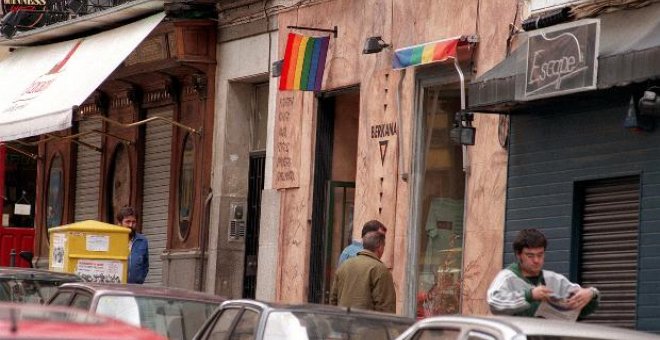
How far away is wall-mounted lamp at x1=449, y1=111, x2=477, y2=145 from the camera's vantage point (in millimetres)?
18375

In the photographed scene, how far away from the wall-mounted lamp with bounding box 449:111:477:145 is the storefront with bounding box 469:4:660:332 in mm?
611

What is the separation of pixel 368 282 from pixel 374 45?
5004mm

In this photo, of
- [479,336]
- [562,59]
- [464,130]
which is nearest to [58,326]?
[479,336]

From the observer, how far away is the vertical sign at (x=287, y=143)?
75.2ft

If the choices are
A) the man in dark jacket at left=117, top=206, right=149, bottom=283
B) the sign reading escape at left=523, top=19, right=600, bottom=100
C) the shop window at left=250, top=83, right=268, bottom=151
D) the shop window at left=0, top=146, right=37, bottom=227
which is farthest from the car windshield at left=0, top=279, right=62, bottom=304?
the shop window at left=0, top=146, right=37, bottom=227

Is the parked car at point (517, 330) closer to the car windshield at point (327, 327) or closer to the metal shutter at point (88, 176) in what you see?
the car windshield at point (327, 327)

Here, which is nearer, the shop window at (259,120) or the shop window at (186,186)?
the shop window at (259,120)

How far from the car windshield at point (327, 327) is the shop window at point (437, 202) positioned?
7.01 m

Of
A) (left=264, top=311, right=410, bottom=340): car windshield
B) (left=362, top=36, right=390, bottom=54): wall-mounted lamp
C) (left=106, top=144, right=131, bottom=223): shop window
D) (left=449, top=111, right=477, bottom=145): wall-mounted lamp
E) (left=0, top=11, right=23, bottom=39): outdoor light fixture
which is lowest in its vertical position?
(left=264, top=311, right=410, bottom=340): car windshield

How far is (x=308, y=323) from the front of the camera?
1238 cm

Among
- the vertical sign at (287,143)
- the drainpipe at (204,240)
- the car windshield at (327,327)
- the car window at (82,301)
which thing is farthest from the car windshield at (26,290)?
the drainpipe at (204,240)

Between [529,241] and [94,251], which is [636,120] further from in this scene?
[94,251]

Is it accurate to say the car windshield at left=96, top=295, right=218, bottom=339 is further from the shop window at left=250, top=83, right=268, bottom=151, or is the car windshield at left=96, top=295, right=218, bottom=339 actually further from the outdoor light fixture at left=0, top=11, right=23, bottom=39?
the outdoor light fixture at left=0, top=11, right=23, bottom=39

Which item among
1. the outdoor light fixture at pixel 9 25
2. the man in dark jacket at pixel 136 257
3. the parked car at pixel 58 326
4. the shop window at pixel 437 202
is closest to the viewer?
the parked car at pixel 58 326
